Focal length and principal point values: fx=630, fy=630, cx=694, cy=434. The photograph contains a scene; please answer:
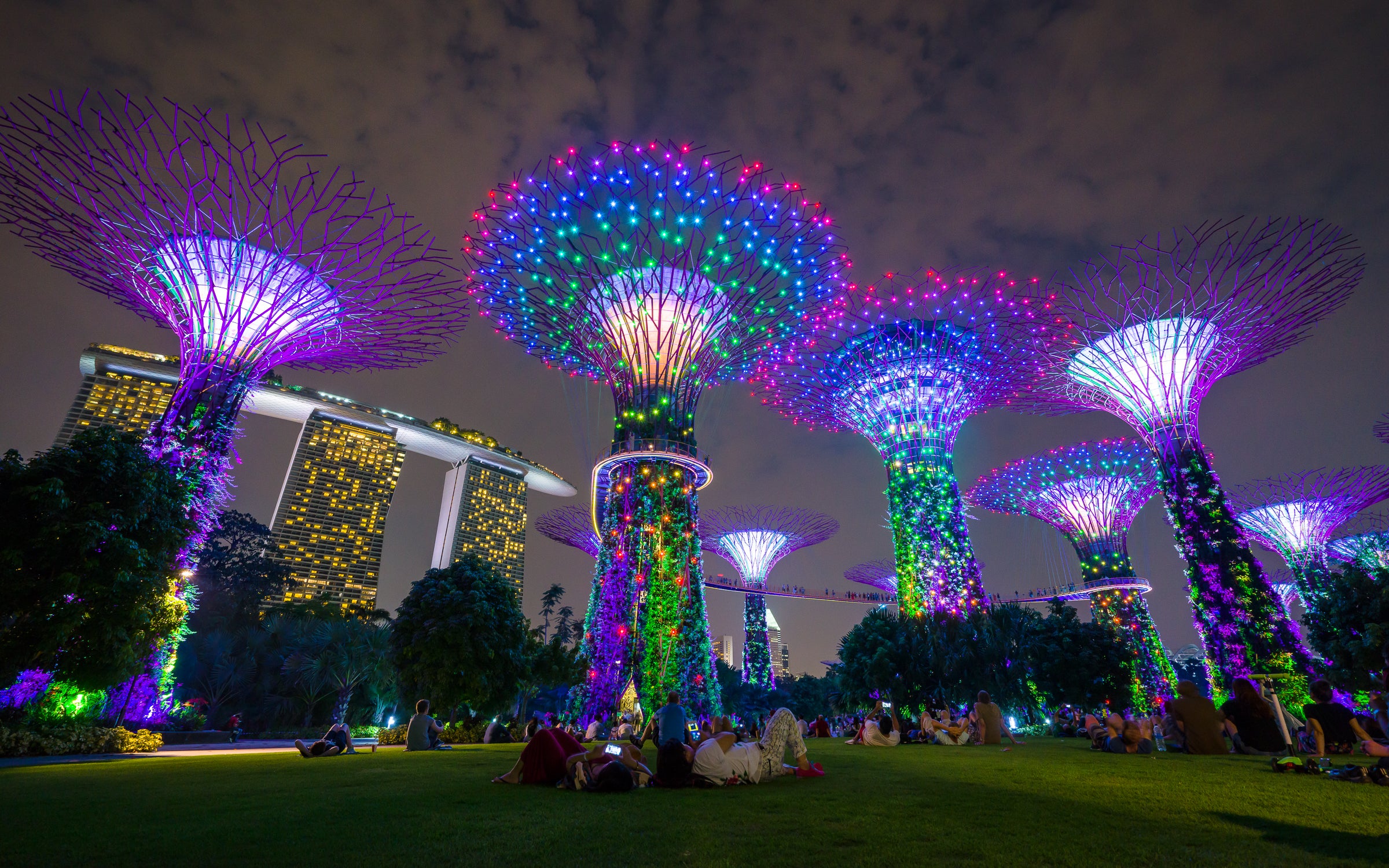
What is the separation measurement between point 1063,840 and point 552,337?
24968 millimetres

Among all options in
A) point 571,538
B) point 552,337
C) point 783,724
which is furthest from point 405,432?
point 783,724

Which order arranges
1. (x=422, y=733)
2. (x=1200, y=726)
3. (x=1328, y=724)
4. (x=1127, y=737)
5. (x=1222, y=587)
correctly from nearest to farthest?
(x=1328, y=724), (x=1200, y=726), (x=1127, y=737), (x=422, y=733), (x=1222, y=587)

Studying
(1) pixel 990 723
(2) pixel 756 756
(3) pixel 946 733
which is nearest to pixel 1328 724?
(1) pixel 990 723

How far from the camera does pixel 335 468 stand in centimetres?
10362

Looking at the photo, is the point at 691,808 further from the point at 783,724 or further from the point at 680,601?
the point at 680,601

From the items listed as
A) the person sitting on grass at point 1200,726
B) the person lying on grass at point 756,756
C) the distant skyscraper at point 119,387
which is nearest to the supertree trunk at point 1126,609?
the person sitting on grass at point 1200,726

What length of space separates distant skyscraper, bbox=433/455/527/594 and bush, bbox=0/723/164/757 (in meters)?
104

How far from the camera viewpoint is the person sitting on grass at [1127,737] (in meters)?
12.7

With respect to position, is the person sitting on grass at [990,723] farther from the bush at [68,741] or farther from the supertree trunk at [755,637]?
the supertree trunk at [755,637]

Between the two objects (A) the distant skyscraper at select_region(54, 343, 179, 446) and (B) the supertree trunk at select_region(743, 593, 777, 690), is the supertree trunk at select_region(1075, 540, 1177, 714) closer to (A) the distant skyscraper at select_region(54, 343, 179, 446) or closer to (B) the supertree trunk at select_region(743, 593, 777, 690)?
(B) the supertree trunk at select_region(743, 593, 777, 690)

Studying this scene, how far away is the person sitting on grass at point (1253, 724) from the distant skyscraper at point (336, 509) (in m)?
105

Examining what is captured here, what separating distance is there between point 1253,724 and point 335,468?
115313mm

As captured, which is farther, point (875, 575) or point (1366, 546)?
point (875, 575)

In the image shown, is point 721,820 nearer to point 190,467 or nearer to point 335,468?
point 190,467
